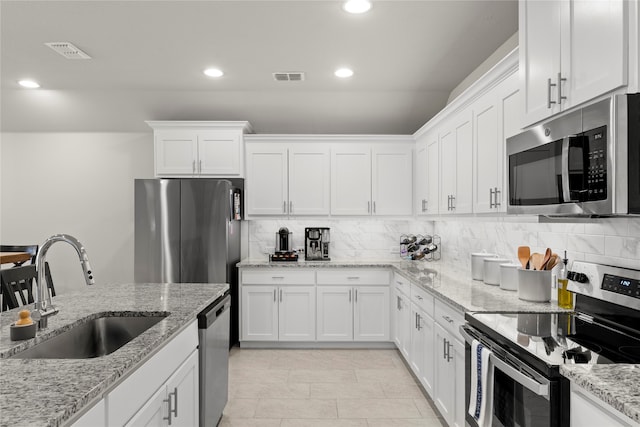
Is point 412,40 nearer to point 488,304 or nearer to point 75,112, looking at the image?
point 488,304

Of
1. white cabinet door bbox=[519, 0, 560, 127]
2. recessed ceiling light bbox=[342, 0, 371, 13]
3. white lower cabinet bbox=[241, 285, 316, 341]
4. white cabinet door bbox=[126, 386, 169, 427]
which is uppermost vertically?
recessed ceiling light bbox=[342, 0, 371, 13]

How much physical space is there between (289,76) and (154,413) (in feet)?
10.3

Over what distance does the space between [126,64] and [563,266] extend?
376 centimetres

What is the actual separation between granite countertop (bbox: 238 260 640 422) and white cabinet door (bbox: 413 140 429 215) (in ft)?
2.03

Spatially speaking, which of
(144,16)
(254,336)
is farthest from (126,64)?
(254,336)

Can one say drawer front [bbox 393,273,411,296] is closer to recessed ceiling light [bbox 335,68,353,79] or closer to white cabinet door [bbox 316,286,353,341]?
white cabinet door [bbox 316,286,353,341]

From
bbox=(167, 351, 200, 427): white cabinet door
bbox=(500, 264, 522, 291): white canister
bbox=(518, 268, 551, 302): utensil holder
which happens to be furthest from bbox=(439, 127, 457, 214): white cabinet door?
bbox=(167, 351, 200, 427): white cabinet door

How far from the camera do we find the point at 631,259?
1932mm

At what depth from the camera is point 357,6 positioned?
2.61 metres

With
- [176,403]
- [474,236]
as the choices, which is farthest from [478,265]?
[176,403]

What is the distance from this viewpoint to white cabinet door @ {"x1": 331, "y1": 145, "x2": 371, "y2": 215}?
469cm

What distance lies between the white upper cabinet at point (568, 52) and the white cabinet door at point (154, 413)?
2.04 meters

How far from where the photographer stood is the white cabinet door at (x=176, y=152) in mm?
4512

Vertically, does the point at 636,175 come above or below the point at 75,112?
below
